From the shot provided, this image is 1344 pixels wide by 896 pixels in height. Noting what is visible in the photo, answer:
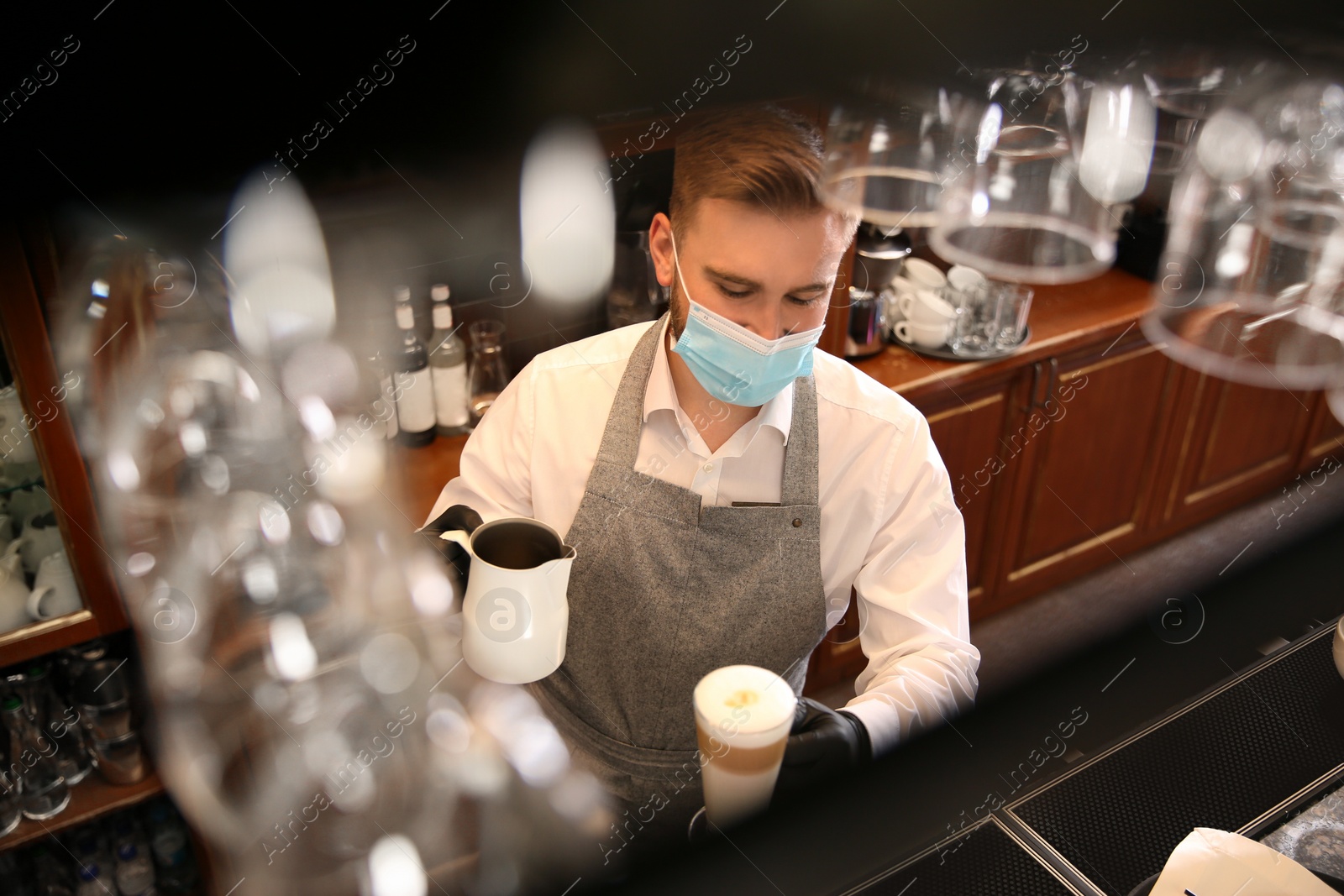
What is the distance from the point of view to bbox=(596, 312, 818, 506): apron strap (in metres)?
0.79

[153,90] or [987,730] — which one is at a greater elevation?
[153,90]

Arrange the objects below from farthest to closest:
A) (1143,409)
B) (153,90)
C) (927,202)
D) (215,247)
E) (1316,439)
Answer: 1. (1316,439)
2. (1143,409)
3. (927,202)
4. (215,247)
5. (153,90)

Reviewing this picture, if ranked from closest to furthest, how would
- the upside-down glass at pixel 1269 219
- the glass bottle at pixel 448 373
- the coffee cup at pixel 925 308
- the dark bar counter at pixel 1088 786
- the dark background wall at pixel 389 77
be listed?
the dark background wall at pixel 389 77 → the dark bar counter at pixel 1088 786 → the upside-down glass at pixel 1269 219 → the glass bottle at pixel 448 373 → the coffee cup at pixel 925 308

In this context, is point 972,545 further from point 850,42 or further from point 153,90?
point 153,90

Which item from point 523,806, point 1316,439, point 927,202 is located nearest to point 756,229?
point 927,202

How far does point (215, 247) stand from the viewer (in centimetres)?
44

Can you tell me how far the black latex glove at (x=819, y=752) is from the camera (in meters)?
0.50

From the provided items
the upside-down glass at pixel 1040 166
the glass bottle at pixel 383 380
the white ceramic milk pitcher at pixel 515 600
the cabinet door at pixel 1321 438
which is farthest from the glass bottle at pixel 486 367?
the cabinet door at pixel 1321 438

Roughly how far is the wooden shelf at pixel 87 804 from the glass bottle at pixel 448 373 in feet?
1.62

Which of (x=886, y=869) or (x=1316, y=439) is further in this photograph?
(x=1316, y=439)

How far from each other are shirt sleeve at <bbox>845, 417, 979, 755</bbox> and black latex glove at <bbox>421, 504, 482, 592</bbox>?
A: 0.30m

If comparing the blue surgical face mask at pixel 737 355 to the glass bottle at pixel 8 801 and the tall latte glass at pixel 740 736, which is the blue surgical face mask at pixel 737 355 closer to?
the tall latte glass at pixel 740 736

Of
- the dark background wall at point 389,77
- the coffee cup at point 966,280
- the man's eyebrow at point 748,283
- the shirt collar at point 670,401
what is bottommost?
the coffee cup at point 966,280

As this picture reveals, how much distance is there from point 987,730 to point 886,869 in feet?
0.37
